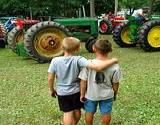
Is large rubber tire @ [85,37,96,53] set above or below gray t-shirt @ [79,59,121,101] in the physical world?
below

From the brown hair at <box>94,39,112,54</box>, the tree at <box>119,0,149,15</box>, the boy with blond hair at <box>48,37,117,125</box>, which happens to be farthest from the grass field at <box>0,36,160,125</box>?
the tree at <box>119,0,149,15</box>

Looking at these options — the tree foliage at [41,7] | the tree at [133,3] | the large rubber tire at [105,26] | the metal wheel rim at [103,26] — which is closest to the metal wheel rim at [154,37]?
the large rubber tire at [105,26]

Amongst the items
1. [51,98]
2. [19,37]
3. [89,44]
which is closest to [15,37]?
[19,37]

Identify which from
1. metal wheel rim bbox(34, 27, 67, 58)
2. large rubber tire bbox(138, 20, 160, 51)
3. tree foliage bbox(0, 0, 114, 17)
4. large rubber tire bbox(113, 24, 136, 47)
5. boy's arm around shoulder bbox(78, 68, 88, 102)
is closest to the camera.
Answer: boy's arm around shoulder bbox(78, 68, 88, 102)

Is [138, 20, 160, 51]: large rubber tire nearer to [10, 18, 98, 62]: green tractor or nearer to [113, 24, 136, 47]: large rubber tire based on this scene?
[113, 24, 136, 47]: large rubber tire

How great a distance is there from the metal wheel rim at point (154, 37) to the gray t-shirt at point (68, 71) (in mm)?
10443

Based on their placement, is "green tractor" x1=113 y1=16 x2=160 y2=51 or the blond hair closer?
the blond hair

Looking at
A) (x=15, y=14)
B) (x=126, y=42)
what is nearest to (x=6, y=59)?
(x=126, y=42)

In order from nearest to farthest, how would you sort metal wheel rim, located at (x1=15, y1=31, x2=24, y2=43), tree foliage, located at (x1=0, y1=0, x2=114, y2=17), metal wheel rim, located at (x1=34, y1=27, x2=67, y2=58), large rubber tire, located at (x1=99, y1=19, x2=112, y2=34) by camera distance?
metal wheel rim, located at (x1=34, y1=27, x2=67, y2=58)
metal wheel rim, located at (x1=15, y1=31, x2=24, y2=43)
large rubber tire, located at (x1=99, y1=19, x2=112, y2=34)
tree foliage, located at (x1=0, y1=0, x2=114, y2=17)

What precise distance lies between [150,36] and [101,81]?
10586 millimetres

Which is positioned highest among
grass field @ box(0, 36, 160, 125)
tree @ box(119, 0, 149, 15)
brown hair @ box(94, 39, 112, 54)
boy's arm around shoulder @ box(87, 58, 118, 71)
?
brown hair @ box(94, 39, 112, 54)

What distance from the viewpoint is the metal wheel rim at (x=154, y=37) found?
15.8 m

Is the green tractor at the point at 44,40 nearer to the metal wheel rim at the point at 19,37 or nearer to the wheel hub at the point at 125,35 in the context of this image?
the metal wheel rim at the point at 19,37

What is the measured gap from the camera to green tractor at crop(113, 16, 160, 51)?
1562 cm
